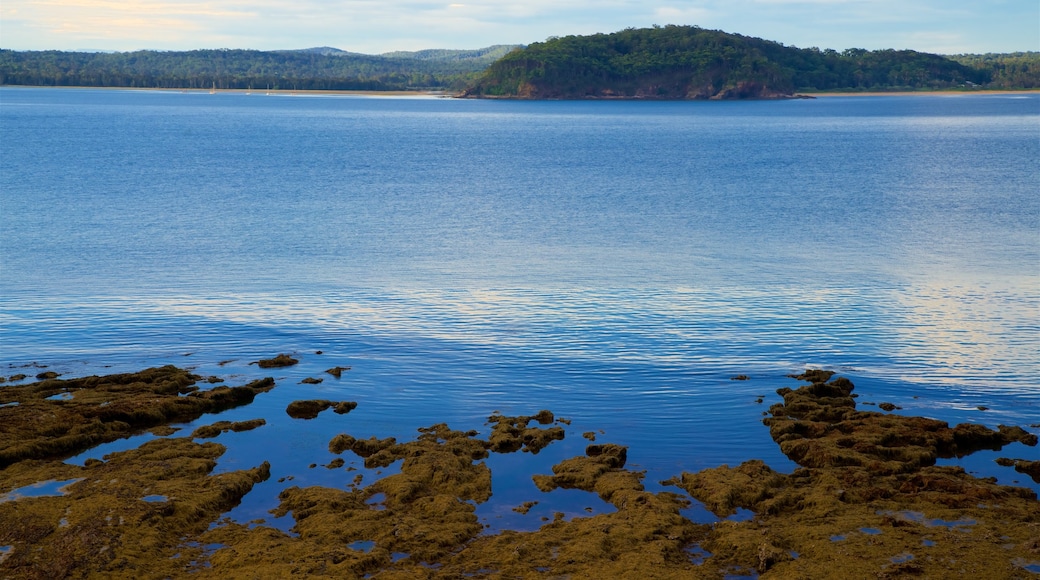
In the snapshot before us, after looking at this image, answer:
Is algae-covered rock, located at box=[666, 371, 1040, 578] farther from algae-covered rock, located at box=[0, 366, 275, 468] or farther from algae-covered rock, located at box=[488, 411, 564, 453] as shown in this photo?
algae-covered rock, located at box=[0, 366, 275, 468]

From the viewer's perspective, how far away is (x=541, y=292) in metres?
25.5

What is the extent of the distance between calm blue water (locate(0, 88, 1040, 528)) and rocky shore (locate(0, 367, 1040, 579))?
65 centimetres

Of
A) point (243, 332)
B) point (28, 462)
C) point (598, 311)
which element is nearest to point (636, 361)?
point (598, 311)

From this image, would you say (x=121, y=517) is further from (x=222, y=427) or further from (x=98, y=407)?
(x=98, y=407)

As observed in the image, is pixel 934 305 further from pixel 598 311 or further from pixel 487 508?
pixel 487 508

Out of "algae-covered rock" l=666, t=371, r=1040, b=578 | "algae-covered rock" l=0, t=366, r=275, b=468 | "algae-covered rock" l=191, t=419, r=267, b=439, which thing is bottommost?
"algae-covered rock" l=191, t=419, r=267, b=439

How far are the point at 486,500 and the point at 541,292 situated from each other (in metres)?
13.7

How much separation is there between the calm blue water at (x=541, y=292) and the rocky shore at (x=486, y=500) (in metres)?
0.65

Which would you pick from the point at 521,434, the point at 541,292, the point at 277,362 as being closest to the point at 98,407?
the point at 277,362

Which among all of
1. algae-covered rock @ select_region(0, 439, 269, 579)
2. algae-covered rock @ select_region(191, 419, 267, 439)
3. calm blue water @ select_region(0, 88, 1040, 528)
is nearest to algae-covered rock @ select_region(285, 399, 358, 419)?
calm blue water @ select_region(0, 88, 1040, 528)

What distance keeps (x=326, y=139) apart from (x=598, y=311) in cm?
7458

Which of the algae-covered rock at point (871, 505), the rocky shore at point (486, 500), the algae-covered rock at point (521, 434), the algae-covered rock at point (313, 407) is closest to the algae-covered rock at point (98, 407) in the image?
the rocky shore at point (486, 500)

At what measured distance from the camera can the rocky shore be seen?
32.2 feet

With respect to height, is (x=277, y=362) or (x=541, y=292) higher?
(x=541, y=292)
